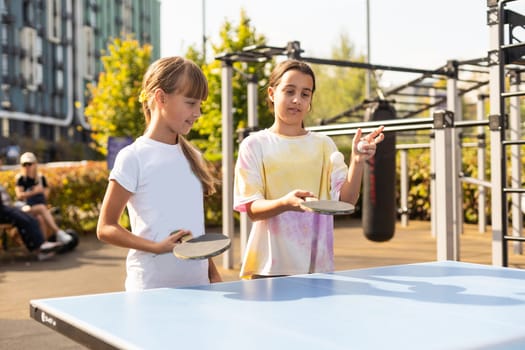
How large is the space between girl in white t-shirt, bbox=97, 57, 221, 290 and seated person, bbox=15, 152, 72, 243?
7.49m

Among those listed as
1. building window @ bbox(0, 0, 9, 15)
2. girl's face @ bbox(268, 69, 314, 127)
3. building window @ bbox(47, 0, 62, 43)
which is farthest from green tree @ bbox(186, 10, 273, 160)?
building window @ bbox(47, 0, 62, 43)

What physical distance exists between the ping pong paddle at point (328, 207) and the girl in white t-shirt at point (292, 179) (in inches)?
20.2

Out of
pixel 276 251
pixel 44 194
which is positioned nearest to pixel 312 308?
pixel 276 251

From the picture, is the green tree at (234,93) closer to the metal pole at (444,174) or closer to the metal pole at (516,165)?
the metal pole at (516,165)

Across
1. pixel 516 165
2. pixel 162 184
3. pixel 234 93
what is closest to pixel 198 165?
pixel 162 184

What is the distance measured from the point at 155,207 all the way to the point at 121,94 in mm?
25089

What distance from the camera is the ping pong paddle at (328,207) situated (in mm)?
1981

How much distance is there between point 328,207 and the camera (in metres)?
2.02

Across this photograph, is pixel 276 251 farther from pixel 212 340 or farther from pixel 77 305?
pixel 212 340

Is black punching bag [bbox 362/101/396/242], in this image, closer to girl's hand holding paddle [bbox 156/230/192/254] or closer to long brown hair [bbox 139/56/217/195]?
long brown hair [bbox 139/56/217/195]

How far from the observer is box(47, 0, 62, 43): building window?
47.0 metres

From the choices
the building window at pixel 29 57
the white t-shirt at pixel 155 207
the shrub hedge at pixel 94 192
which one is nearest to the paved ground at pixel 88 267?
the shrub hedge at pixel 94 192

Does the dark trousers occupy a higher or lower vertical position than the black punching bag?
lower

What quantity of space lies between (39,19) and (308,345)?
1896 inches
